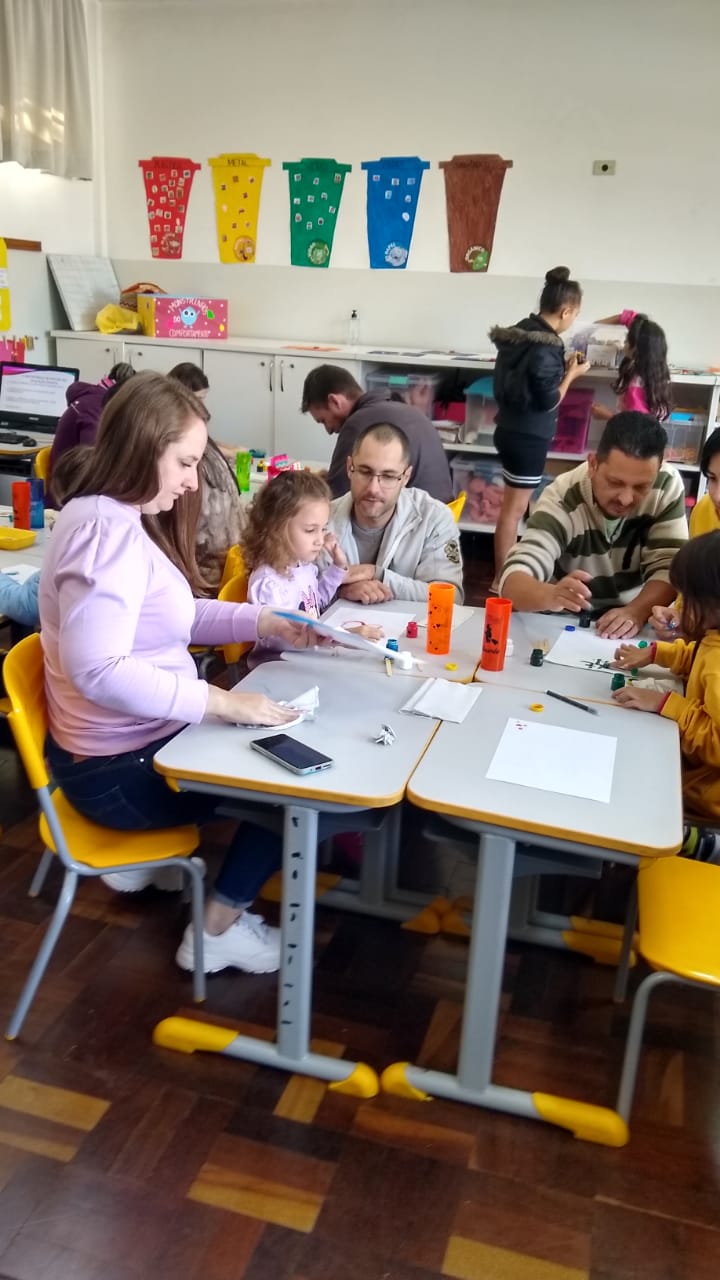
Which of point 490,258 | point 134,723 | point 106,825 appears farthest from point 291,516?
point 490,258

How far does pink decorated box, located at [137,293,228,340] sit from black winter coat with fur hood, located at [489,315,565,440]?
218 cm

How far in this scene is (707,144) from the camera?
535cm

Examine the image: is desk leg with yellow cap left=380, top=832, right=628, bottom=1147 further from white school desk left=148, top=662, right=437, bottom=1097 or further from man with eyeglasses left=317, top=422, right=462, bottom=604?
man with eyeglasses left=317, top=422, right=462, bottom=604

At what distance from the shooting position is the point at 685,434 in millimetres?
5188

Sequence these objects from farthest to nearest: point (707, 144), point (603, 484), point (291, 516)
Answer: point (707, 144) → point (603, 484) → point (291, 516)

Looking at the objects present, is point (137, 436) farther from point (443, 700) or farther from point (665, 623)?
point (665, 623)

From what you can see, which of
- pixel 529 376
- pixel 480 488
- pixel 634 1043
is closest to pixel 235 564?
pixel 634 1043

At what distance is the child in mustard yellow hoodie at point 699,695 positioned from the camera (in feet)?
6.07

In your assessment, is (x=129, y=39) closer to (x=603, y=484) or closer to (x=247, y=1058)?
(x=603, y=484)

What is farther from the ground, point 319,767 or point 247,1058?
point 319,767

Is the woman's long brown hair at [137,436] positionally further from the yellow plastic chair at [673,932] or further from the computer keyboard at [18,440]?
the computer keyboard at [18,440]

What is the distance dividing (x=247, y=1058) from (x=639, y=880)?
2.68ft

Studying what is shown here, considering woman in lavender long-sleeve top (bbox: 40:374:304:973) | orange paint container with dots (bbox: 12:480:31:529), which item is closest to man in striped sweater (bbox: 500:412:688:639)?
woman in lavender long-sleeve top (bbox: 40:374:304:973)

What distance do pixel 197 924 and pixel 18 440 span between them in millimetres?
3086
